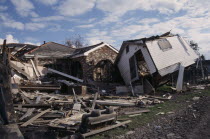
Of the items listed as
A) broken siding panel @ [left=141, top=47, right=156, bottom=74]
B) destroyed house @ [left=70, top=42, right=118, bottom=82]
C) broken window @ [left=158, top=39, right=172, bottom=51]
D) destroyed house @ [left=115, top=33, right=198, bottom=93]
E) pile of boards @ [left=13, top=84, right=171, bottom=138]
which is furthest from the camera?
destroyed house @ [left=70, top=42, right=118, bottom=82]

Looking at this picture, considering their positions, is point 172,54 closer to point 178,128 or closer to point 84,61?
point 84,61

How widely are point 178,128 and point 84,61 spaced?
1417 cm

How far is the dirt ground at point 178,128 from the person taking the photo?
5.89 m

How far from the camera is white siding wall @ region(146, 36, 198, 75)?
51.7 feet

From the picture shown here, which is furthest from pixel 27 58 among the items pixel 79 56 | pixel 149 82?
pixel 149 82

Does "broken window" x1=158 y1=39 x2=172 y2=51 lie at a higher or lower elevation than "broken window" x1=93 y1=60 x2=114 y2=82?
higher

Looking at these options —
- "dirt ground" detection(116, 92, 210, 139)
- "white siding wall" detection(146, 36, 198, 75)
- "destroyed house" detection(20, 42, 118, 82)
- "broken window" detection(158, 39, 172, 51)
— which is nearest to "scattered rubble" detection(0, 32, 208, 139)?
"destroyed house" detection(20, 42, 118, 82)

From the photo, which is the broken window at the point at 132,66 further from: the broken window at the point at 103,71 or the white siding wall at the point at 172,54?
the broken window at the point at 103,71

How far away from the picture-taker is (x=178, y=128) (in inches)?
258

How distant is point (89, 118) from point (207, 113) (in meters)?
4.78

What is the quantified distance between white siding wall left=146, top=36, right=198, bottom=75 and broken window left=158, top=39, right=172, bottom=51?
0.92ft

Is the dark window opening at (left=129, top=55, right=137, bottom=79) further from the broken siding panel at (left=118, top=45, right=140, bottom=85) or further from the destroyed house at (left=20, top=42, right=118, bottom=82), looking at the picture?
the destroyed house at (left=20, top=42, right=118, bottom=82)

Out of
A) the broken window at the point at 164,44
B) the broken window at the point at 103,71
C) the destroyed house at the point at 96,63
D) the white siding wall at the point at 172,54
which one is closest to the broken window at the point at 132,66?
the white siding wall at the point at 172,54

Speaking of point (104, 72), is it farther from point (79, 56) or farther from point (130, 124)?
point (130, 124)
